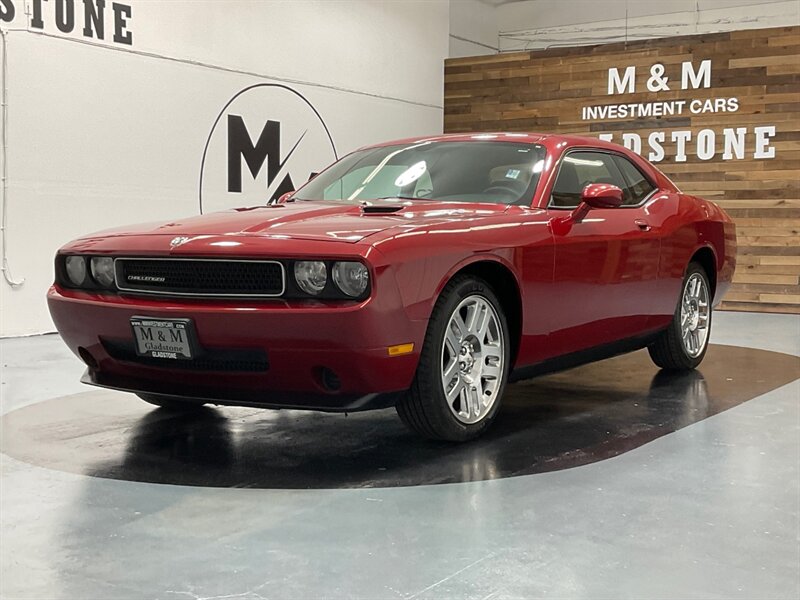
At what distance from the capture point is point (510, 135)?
14.7 feet

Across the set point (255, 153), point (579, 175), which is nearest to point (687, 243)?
point (579, 175)

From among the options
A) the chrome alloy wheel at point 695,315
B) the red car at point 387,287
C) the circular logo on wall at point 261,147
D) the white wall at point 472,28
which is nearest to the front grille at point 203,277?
the red car at point 387,287

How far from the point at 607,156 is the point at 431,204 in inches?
53.2

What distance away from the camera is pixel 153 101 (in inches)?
336

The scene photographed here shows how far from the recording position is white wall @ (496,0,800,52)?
14645 millimetres

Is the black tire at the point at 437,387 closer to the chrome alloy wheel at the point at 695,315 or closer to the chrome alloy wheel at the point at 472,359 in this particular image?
the chrome alloy wheel at the point at 472,359

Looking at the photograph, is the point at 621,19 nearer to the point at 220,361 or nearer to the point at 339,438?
the point at 339,438

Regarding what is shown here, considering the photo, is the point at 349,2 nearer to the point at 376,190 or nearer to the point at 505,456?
the point at 376,190

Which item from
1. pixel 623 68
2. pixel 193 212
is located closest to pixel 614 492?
pixel 193 212

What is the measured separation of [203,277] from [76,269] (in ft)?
2.22

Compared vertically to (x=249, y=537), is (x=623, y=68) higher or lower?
higher

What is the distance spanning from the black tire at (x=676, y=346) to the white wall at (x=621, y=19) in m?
10.5

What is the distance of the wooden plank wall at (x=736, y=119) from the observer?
991cm

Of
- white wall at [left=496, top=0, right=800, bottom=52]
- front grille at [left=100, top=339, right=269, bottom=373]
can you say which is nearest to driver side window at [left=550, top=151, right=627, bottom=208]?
front grille at [left=100, top=339, right=269, bottom=373]
